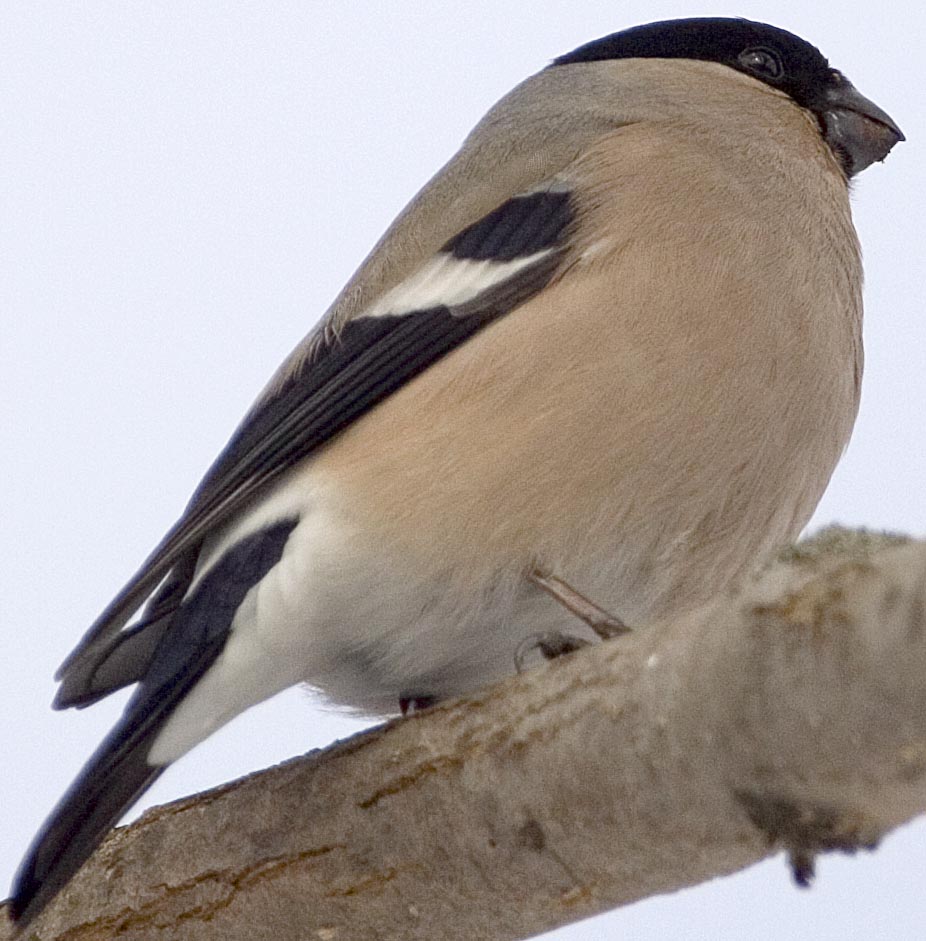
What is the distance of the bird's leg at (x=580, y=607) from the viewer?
262 centimetres

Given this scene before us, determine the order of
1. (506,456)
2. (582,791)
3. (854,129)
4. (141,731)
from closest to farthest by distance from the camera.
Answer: (582,791) < (141,731) < (506,456) < (854,129)

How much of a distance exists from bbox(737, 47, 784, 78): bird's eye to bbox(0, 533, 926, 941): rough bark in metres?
1.90

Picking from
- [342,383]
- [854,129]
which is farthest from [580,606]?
[854,129]

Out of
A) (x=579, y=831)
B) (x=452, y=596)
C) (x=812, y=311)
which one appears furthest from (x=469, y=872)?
(x=812, y=311)

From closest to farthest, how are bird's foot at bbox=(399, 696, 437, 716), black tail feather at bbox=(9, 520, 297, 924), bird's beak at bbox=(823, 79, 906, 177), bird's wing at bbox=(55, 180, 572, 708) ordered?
1. black tail feather at bbox=(9, 520, 297, 924)
2. bird's wing at bbox=(55, 180, 572, 708)
3. bird's foot at bbox=(399, 696, 437, 716)
4. bird's beak at bbox=(823, 79, 906, 177)

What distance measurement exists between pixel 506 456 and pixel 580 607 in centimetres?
30

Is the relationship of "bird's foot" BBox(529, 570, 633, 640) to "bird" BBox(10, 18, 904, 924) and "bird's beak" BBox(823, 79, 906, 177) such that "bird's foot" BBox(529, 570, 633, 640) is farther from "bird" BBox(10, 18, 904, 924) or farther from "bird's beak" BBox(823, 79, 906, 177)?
"bird's beak" BBox(823, 79, 906, 177)

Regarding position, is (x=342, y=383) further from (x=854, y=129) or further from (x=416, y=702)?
(x=854, y=129)

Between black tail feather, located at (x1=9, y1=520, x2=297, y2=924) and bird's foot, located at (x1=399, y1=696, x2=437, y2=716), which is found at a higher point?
black tail feather, located at (x1=9, y1=520, x2=297, y2=924)

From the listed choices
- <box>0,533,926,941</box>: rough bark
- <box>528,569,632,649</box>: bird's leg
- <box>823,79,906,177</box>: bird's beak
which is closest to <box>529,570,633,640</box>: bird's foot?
<box>528,569,632,649</box>: bird's leg

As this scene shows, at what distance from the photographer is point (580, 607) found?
2.63 metres

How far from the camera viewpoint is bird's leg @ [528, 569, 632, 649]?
2.62 m

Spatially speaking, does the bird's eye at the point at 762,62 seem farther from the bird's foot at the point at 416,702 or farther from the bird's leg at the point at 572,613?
the bird's foot at the point at 416,702

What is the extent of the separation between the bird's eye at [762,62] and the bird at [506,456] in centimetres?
49
